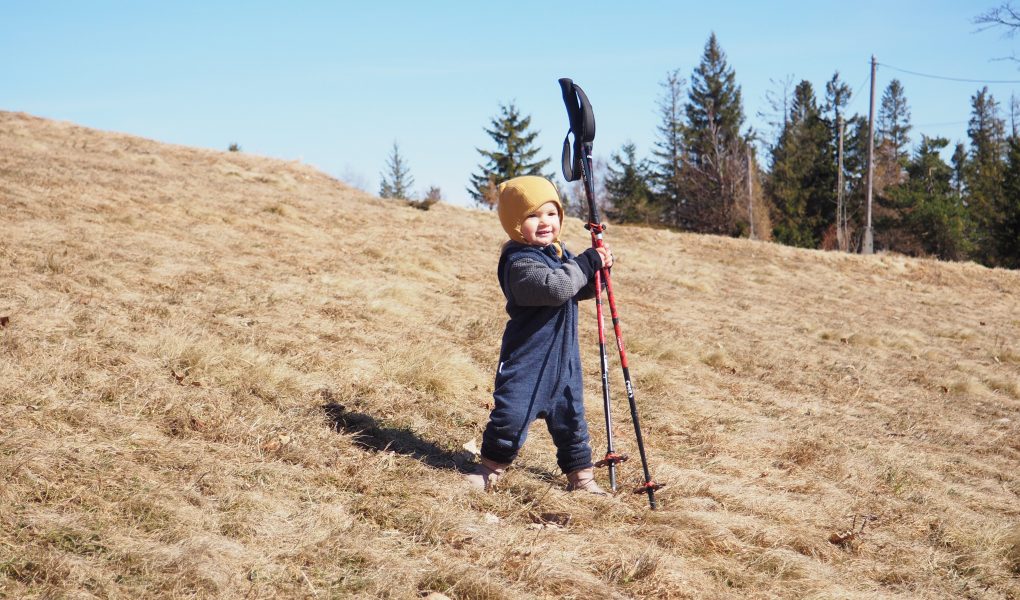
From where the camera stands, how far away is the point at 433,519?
11.9 feet

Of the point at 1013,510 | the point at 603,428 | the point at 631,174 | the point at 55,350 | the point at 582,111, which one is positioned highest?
the point at 631,174

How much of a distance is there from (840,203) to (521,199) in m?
40.5

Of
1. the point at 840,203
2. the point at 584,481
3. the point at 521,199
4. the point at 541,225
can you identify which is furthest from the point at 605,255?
the point at 840,203

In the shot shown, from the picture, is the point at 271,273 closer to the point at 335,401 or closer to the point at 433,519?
the point at 335,401

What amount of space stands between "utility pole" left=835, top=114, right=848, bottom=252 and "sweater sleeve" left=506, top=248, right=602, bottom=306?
36.2m

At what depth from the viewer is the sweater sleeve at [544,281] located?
157 inches

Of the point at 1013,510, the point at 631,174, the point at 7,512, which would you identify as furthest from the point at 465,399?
the point at 631,174

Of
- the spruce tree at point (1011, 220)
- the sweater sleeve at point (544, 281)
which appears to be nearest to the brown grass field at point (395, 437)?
the sweater sleeve at point (544, 281)

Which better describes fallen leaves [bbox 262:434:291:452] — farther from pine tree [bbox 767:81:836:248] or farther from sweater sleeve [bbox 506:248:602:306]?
pine tree [bbox 767:81:836:248]

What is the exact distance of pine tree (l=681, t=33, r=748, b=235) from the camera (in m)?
43.8

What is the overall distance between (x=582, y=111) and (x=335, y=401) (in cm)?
267

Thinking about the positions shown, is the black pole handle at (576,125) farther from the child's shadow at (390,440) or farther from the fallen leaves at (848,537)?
the fallen leaves at (848,537)

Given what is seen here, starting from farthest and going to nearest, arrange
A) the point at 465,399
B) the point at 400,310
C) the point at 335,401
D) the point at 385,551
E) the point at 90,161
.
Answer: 1. the point at 90,161
2. the point at 400,310
3. the point at 465,399
4. the point at 335,401
5. the point at 385,551

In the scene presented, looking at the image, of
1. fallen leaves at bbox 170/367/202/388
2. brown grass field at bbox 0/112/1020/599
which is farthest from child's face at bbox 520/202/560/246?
fallen leaves at bbox 170/367/202/388
